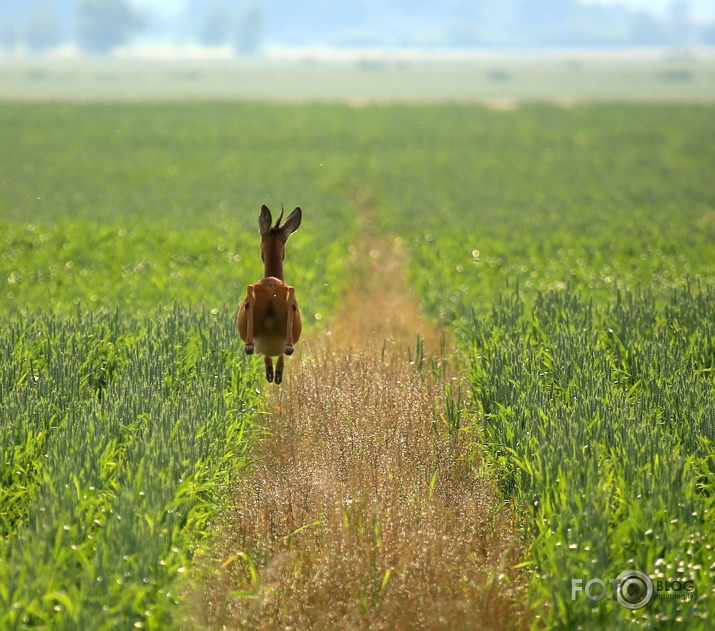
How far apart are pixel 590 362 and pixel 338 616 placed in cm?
359

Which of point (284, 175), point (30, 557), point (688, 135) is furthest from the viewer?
point (688, 135)

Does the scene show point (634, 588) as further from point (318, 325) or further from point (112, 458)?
point (318, 325)

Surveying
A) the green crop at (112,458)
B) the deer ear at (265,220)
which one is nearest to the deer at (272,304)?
the deer ear at (265,220)

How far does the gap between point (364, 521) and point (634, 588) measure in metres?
1.43

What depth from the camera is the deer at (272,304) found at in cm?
304

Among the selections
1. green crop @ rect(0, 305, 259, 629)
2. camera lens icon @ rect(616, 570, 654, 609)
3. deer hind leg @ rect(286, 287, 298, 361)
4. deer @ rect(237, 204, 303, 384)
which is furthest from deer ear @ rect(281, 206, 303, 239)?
camera lens icon @ rect(616, 570, 654, 609)

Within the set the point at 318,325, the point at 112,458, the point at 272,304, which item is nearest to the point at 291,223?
the point at 272,304

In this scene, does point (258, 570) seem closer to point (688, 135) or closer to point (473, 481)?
point (473, 481)

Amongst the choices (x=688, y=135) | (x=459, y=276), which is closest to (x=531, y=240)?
(x=459, y=276)

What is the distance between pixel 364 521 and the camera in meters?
4.50

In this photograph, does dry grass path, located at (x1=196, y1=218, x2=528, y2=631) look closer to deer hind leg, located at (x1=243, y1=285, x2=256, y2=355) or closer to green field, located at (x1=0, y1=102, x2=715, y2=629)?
green field, located at (x1=0, y1=102, x2=715, y2=629)

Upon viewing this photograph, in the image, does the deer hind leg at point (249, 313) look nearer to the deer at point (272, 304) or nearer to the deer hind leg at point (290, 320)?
the deer at point (272, 304)

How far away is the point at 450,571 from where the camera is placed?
166 inches

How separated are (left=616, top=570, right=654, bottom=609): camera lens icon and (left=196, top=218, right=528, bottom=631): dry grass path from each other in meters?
0.51
